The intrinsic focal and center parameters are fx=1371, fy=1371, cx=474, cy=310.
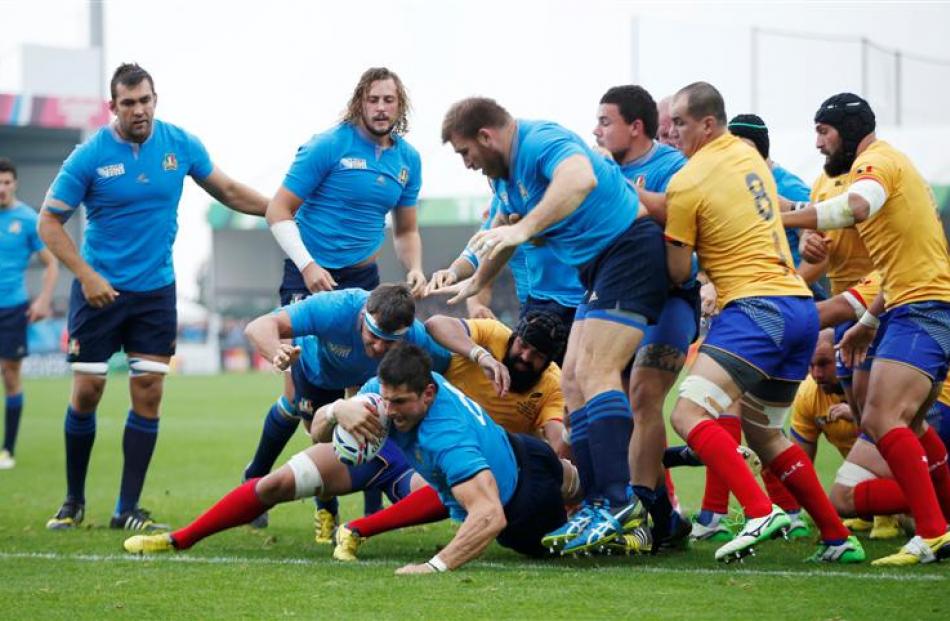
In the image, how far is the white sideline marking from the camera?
595cm

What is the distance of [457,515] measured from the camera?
647 centimetres

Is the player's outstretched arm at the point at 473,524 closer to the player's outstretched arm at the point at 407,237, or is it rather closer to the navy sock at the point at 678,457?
the navy sock at the point at 678,457

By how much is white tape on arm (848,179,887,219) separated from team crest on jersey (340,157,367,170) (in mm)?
3164

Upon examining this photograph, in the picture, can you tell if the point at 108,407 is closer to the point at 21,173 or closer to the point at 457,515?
the point at 457,515

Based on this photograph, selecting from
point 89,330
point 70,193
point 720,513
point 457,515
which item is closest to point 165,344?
point 89,330

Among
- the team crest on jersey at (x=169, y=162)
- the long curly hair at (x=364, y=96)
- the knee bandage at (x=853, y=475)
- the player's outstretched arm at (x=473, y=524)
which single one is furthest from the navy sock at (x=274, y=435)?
the knee bandage at (x=853, y=475)

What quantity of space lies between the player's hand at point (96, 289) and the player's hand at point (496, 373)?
261 centimetres

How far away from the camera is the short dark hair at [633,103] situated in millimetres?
7371

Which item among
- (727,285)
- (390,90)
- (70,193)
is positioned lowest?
(727,285)

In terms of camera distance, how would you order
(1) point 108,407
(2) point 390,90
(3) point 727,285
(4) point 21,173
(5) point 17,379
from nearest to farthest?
(3) point 727,285, (2) point 390,90, (5) point 17,379, (1) point 108,407, (4) point 21,173

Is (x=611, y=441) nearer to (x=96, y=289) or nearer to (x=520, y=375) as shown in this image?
(x=520, y=375)

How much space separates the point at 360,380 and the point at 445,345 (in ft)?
2.32

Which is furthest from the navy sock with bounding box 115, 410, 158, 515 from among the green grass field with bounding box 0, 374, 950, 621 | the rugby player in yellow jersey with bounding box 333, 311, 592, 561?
the rugby player in yellow jersey with bounding box 333, 311, 592, 561

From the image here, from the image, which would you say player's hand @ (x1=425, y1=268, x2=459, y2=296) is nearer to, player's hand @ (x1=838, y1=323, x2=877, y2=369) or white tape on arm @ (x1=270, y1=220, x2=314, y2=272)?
white tape on arm @ (x1=270, y1=220, x2=314, y2=272)
